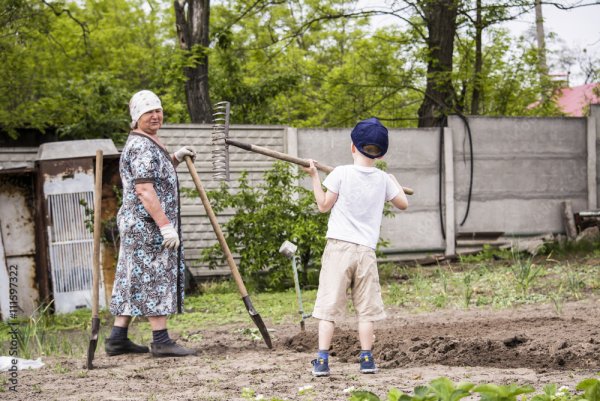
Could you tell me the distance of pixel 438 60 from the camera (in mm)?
13945

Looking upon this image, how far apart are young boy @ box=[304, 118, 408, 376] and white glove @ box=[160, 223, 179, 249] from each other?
1.19 m

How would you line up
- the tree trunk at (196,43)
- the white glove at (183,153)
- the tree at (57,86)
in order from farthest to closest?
the tree at (57,86), the tree trunk at (196,43), the white glove at (183,153)

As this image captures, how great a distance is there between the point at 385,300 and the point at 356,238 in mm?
3989

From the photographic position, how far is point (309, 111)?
2559cm

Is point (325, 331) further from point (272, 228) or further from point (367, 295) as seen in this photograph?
point (272, 228)

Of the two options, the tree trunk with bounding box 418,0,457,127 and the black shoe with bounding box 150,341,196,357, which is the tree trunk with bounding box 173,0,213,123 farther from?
the black shoe with bounding box 150,341,196,357

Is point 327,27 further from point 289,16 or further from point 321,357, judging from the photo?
point 321,357

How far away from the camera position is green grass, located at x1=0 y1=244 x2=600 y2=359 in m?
7.60

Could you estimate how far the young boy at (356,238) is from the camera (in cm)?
527

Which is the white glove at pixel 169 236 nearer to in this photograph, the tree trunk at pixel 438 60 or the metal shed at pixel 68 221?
the metal shed at pixel 68 221

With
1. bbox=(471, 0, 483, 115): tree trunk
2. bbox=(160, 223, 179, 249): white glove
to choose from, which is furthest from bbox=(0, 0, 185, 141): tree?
bbox=(160, 223, 179, 249): white glove

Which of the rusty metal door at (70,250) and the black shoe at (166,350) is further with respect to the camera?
the rusty metal door at (70,250)

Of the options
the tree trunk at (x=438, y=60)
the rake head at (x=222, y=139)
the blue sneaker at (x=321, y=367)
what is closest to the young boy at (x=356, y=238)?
the blue sneaker at (x=321, y=367)

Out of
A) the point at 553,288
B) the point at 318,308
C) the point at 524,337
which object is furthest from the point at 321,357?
the point at 553,288
